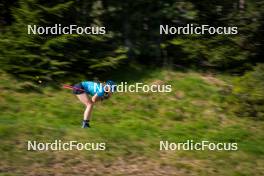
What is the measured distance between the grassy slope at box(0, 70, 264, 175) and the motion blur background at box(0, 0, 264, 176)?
0.03 metres

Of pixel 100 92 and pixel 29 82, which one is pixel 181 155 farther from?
pixel 29 82

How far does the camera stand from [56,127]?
12.7 meters

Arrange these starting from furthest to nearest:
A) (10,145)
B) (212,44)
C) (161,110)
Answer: (212,44) < (161,110) < (10,145)

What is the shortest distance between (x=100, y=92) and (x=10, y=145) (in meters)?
2.75

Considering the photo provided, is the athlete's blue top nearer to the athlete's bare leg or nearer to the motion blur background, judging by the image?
the athlete's bare leg

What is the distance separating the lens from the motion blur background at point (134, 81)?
443 inches

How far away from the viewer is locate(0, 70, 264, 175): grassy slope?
10906 mm

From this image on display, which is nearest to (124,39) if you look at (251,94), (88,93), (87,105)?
(88,93)

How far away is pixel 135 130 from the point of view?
1343 cm

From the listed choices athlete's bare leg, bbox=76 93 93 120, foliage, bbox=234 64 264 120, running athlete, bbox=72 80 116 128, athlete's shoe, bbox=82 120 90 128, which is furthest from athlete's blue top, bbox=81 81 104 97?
foliage, bbox=234 64 264 120

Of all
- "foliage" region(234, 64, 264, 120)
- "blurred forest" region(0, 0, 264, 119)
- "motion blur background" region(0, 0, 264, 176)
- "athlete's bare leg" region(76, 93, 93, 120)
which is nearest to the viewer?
"motion blur background" region(0, 0, 264, 176)

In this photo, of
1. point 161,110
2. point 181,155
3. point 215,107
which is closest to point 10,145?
point 181,155

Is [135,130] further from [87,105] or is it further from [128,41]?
[128,41]

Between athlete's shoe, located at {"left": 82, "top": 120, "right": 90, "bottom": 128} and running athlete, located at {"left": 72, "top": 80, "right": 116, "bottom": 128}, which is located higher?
running athlete, located at {"left": 72, "top": 80, "right": 116, "bottom": 128}
